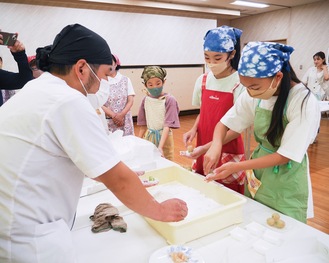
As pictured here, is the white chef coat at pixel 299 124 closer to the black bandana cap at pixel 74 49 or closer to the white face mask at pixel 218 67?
the white face mask at pixel 218 67

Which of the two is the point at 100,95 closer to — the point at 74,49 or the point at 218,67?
the point at 74,49

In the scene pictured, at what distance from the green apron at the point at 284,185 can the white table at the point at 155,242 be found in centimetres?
8

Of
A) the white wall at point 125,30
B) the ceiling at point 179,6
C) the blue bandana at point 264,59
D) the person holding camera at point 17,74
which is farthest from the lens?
the ceiling at point 179,6

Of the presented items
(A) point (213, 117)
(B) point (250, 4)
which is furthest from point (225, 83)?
(B) point (250, 4)

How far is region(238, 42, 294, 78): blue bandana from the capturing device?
1035mm

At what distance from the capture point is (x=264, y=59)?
1029 mm

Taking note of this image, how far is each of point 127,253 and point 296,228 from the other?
2.11 feet

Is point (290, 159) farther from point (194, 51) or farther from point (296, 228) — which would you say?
point (194, 51)

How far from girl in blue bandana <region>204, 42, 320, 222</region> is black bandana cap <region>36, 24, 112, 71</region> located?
1.97 ft

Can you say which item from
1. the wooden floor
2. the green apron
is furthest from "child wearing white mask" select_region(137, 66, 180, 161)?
the green apron

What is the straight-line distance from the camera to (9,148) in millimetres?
689

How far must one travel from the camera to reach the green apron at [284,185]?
3.77 feet

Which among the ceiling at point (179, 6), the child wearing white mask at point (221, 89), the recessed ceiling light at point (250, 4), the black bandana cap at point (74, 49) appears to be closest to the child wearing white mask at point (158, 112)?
the child wearing white mask at point (221, 89)

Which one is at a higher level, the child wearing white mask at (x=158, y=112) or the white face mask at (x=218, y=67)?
the white face mask at (x=218, y=67)
